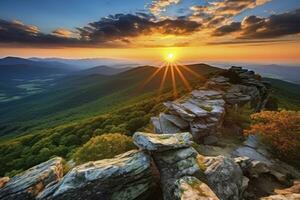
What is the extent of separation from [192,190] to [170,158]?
3.88 meters

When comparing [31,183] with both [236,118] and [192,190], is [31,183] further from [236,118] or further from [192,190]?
[236,118]

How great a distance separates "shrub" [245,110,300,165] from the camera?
24531mm

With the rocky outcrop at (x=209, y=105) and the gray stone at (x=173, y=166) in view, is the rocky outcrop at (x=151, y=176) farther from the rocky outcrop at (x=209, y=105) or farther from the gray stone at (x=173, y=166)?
the rocky outcrop at (x=209, y=105)

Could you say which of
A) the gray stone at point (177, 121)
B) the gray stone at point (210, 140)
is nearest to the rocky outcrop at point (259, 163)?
the gray stone at point (210, 140)

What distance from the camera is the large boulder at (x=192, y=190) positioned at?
1367 cm

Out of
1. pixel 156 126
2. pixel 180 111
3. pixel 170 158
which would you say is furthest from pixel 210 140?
pixel 170 158

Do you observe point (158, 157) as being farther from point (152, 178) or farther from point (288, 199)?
point (288, 199)

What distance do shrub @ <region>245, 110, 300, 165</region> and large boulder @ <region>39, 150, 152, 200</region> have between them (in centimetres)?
Result: 1608

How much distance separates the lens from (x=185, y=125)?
30016mm

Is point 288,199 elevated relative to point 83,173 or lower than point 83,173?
lower

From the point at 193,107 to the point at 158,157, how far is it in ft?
48.5

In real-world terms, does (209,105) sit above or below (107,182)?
above

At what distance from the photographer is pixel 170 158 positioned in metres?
17.9

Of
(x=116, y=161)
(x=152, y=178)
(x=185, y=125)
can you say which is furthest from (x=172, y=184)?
(x=185, y=125)
